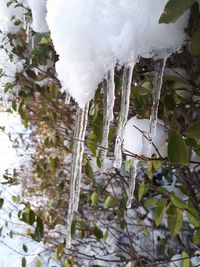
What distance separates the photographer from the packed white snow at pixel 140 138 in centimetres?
109

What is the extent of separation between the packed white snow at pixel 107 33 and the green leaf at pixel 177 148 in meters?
0.18

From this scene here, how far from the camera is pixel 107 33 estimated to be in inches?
29.7

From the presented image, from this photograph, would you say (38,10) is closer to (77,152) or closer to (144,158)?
(77,152)

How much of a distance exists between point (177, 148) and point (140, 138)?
256mm

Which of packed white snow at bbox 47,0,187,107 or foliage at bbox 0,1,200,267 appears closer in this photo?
packed white snow at bbox 47,0,187,107

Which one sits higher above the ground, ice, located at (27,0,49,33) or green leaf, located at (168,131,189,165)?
ice, located at (27,0,49,33)

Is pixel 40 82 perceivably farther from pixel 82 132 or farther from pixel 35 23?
pixel 82 132

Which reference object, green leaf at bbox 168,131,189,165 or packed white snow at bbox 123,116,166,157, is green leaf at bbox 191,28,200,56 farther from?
packed white snow at bbox 123,116,166,157

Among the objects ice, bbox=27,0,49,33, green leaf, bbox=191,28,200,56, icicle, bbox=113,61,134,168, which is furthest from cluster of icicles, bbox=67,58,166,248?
ice, bbox=27,0,49,33

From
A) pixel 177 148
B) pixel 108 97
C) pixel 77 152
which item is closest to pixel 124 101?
pixel 108 97

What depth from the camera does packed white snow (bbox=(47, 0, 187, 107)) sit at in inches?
29.4

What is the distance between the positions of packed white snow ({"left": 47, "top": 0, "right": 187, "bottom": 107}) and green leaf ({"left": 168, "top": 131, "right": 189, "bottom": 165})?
0.59 feet

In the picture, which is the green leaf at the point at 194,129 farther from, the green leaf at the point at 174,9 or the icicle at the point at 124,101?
the green leaf at the point at 174,9

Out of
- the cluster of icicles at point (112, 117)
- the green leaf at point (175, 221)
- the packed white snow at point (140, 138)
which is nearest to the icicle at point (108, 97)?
the cluster of icicles at point (112, 117)
